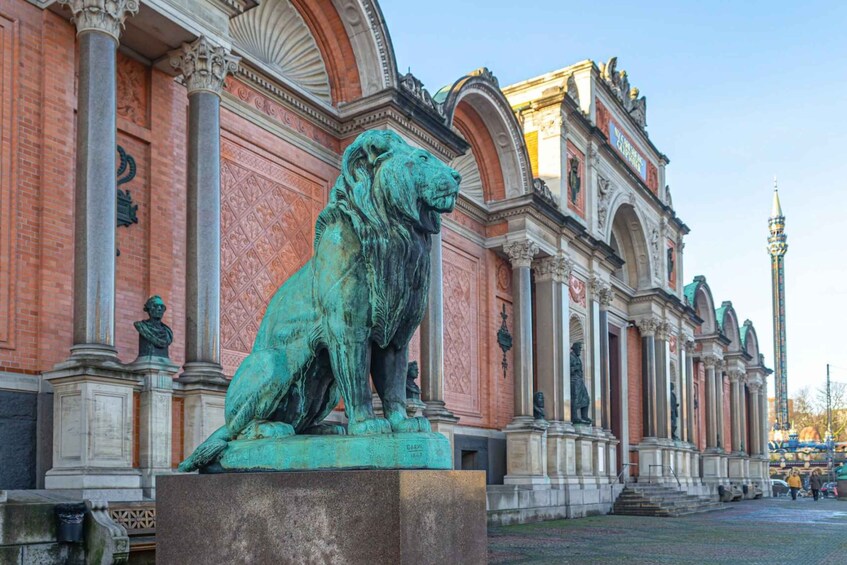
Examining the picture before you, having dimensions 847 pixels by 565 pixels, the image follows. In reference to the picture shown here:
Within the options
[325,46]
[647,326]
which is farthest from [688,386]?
[325,46]

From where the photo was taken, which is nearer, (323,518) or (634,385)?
(323,518)

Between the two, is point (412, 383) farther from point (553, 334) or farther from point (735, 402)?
point (735, 402)

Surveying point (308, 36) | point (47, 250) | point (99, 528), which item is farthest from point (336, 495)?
point (308, 36)

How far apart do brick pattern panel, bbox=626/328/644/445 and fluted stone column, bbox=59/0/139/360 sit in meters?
23.6

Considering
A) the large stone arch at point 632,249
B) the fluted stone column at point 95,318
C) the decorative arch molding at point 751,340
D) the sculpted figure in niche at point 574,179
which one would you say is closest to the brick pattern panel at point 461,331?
the sculpted figure in niche at point 574,179

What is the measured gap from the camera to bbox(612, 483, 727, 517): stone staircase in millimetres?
23281

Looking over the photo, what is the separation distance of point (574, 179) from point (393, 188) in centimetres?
2099

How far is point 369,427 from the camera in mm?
3611

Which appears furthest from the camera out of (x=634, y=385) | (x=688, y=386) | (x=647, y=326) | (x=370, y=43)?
(x=688, y=386)

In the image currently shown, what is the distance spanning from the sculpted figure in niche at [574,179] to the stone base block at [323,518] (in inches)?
810

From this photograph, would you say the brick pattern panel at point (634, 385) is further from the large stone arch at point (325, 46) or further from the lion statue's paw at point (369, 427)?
the lion statue's paw at point (369, 427)

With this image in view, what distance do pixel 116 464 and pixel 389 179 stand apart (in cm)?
624

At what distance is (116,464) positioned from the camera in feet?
28.3

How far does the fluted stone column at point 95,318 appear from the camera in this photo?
8.51 meters
